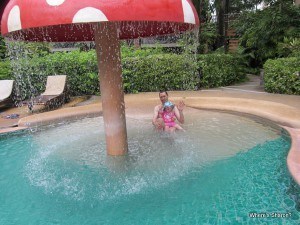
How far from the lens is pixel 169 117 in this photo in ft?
21.1

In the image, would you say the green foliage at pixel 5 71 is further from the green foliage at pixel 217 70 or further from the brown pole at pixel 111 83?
the brown pole at pixel 111 83

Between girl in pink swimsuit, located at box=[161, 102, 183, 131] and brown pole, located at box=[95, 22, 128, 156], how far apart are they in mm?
1603

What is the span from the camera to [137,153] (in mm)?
5539

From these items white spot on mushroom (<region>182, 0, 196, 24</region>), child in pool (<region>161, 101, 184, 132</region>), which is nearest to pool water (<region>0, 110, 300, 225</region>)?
child in pool (<region>161, 101, 184, 132</region>)

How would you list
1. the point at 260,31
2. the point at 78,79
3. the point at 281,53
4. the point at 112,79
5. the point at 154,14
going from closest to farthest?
the point at 154,14, the point at 112,79, the point at 78,79, the point at 281,53, the point at 260,31

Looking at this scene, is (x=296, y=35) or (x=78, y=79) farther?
(x=296, y=35)

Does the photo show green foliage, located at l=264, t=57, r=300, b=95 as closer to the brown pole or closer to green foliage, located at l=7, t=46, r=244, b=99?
green foliage, located at l=7, t=46, r=244, b=99

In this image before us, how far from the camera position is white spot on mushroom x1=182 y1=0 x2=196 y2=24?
3.31 m

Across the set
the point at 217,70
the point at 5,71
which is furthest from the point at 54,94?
the point at 217,70

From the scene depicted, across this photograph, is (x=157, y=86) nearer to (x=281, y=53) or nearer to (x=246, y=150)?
(x=281, y=53)

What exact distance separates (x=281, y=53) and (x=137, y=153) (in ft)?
37.8

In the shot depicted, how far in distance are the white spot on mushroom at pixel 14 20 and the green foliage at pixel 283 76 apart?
977cm

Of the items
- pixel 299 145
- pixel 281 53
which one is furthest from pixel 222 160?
pixel 281 53

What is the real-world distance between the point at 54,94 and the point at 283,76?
8.15m
